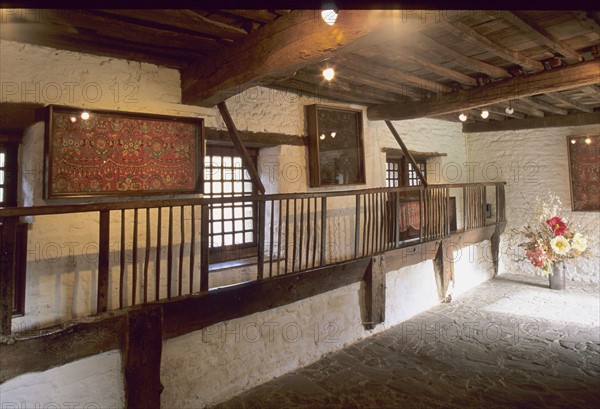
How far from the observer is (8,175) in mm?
2709

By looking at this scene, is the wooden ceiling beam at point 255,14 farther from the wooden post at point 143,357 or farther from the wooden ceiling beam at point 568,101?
the wooden ceiling beam at point 568,101

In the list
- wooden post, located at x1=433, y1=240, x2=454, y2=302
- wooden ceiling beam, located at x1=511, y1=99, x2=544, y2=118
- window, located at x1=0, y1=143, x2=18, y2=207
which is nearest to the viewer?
window, located at x1=0, y1=143, x2=18, y2=207

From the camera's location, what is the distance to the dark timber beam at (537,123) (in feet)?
20.2

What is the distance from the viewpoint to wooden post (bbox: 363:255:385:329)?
14.8ft

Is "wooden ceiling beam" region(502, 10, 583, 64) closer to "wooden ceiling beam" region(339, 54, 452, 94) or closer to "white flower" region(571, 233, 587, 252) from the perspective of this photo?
"wooden ceiling beam" region(339, 54, 452, 94)

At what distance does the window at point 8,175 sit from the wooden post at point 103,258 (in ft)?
2.72

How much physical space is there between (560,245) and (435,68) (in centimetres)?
428

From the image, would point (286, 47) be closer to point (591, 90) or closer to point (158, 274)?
point (158, 274)

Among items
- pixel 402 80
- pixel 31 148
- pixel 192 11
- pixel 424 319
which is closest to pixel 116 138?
pixel 31 148

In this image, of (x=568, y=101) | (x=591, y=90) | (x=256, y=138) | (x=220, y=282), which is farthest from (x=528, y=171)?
(x=220, y=282)

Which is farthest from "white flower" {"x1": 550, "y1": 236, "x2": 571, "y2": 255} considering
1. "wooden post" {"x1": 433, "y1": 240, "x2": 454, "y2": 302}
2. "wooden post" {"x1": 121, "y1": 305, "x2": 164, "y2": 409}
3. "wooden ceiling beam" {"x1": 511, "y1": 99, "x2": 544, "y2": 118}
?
"wooden post" {"x1": 121, "y1": 305, "x2": 164, "y2": 409}

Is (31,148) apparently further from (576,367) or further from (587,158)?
(587,158)

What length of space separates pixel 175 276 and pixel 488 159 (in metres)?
6.65

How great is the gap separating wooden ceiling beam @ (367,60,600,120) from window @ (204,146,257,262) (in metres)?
2.01
